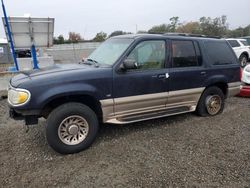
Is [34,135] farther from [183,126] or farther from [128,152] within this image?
[183,126]

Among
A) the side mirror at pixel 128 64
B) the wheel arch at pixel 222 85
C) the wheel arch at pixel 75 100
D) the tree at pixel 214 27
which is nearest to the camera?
the wheel arch at pixel 75 100

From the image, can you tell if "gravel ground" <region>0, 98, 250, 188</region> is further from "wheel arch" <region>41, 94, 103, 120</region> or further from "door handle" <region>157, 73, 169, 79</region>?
"door handle" <region>157, 73, 169, 79</region>

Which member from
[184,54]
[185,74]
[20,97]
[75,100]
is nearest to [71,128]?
[75,100]

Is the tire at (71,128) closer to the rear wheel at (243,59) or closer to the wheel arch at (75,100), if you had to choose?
the wheel arch at (75,100)

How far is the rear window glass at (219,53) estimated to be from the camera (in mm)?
4941

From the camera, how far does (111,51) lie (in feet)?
14.1

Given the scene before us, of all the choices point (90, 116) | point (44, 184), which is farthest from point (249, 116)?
point (44, 184)

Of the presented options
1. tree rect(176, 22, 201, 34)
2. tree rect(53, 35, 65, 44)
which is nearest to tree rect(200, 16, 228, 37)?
tree rect(176, 22, 201, 34)

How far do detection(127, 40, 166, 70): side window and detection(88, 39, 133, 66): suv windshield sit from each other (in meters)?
0.21

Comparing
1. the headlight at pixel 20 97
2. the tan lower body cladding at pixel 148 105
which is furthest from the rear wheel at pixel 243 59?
the headlight at pixel 20 97

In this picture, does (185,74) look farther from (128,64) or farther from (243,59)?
(243,59)

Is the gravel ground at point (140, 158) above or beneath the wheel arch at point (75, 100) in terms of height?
beneath

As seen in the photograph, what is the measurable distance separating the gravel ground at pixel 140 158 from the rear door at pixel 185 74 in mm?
546

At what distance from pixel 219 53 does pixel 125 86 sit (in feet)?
8.58
